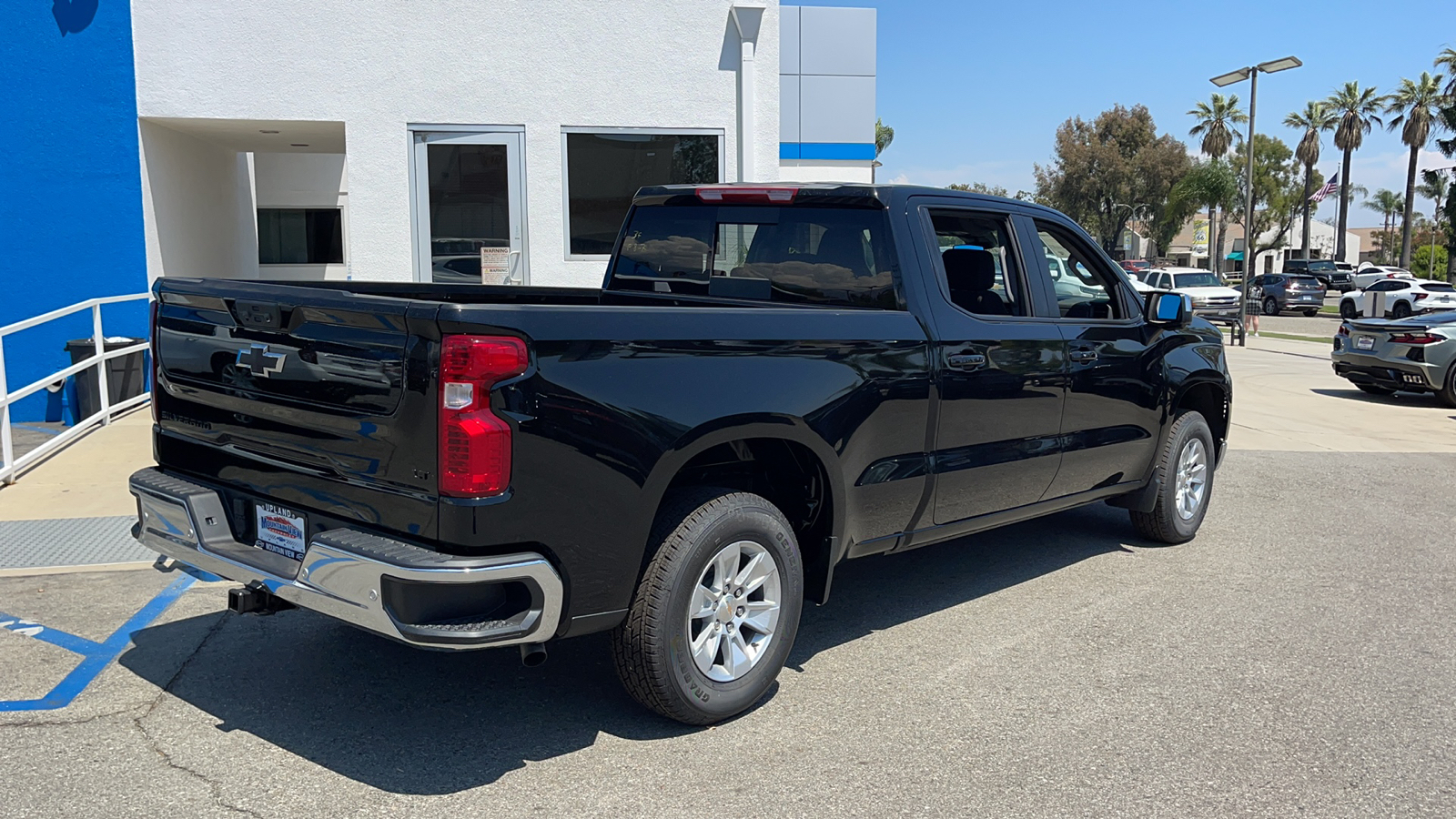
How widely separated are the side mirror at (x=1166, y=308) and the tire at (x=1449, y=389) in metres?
10.2

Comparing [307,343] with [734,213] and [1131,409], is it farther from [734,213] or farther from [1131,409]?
[1131,409]

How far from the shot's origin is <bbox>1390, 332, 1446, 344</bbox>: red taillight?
14273 mm

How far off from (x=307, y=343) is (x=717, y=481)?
1572mm

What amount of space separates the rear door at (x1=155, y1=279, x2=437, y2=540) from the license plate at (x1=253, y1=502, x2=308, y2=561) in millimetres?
49

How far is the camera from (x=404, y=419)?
11.1 feet

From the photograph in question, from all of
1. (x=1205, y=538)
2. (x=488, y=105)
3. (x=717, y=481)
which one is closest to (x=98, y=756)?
(x=717, y=481)

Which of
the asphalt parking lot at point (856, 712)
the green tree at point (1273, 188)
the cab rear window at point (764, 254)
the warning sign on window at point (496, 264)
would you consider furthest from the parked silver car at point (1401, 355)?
the green tree at point (1273, 188)

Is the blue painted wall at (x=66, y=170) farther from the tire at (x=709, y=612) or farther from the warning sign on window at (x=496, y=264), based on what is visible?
the tire at (x=709, y=612)

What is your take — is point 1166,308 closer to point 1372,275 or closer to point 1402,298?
point 1402,298

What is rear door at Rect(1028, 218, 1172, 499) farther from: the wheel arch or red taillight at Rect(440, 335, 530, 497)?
red taillight at Rect(440, 335, 530, 497)

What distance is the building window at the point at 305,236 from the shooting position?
18422 millimetres

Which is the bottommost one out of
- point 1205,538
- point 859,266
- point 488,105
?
point 1205,538

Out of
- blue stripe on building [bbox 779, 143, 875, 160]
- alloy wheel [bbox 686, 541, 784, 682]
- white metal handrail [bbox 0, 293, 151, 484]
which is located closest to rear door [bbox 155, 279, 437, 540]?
alloy wheel [bbox 686, 541, 784, 682]

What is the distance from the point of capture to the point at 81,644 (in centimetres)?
486
